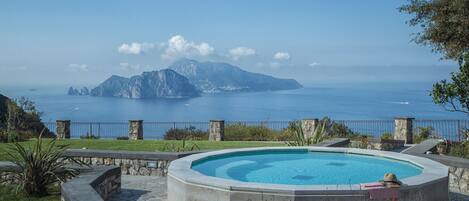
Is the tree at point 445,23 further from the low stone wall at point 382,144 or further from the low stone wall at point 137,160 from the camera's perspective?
the low stone wall at point 137,160

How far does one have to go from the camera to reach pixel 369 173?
458 inches

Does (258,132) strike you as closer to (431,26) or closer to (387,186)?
(431,26)

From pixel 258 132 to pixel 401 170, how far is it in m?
14.4

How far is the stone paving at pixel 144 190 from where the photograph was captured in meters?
11.1

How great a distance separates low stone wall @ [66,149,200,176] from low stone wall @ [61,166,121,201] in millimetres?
2005

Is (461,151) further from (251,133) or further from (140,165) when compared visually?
(251,133)

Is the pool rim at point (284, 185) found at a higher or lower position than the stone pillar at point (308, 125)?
lower

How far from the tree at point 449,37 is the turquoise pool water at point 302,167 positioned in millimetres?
3904

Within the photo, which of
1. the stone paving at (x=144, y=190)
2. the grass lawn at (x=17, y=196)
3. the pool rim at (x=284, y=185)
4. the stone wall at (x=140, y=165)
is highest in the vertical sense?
the pool rim at (x=284, y=185)

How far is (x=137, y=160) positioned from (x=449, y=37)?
10.4m

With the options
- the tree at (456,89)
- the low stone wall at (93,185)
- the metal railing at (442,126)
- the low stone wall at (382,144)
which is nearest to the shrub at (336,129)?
the metal railing at (442,126)

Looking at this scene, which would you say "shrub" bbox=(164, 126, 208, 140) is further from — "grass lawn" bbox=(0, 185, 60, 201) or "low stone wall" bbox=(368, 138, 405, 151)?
"grass lawn" bbox=(0, 185, 60, 201)

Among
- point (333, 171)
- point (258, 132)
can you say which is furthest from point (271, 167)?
point (258, 132)

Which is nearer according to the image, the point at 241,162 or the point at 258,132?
the point at 241,162
